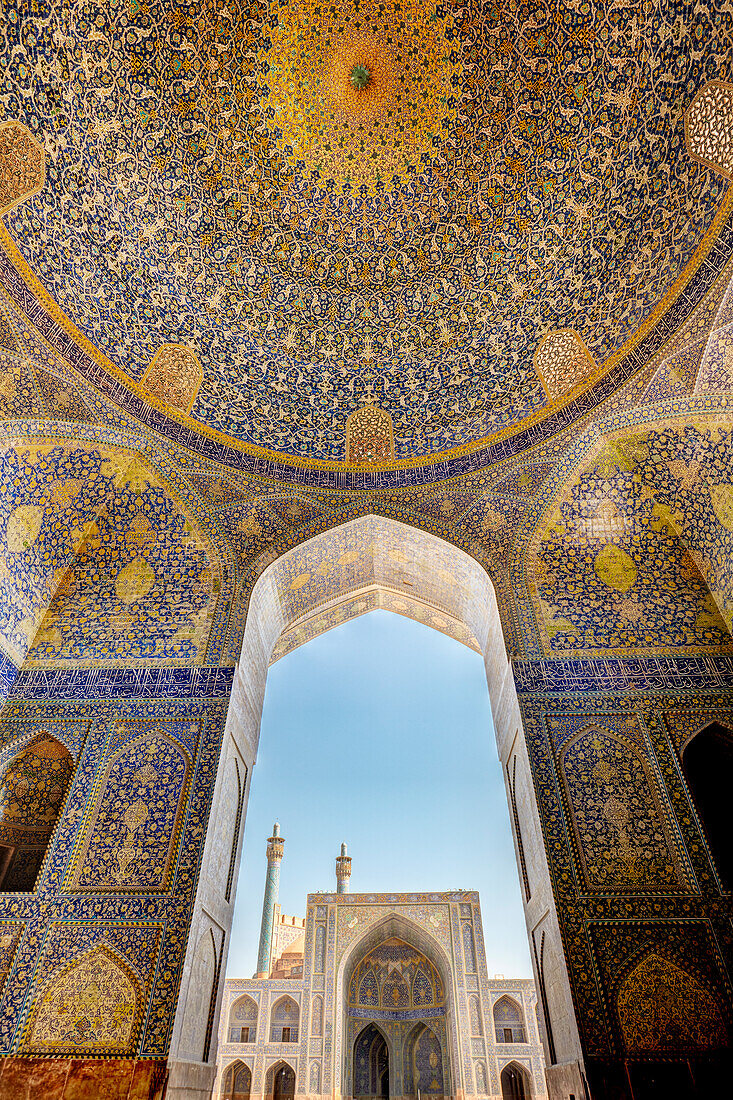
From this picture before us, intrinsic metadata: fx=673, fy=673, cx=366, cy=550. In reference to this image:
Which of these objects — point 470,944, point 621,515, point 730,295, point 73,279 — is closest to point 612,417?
point 621,515

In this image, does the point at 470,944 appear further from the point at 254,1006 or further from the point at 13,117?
the point at 13,117

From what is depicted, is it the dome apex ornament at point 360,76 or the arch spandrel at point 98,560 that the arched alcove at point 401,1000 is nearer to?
the arch spandrel at point 98,560

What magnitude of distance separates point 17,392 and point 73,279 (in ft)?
3.95

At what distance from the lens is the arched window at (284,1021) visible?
1859 cm

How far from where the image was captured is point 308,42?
21.7ft

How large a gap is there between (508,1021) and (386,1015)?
10.5ft

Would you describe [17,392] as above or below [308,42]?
below

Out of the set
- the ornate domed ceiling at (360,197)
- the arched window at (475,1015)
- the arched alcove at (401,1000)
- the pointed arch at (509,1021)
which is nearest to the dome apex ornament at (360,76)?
the ornate domed ceiling at (360,197)

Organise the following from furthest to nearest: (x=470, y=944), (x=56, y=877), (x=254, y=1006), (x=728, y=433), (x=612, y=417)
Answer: (x=254, y=1006) < (x=470, y=944) < (x=612, y=417) < (x=728, y=433) < (x=56, y=877)

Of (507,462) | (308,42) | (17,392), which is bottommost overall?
(17,392)

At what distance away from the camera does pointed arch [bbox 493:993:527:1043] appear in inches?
687

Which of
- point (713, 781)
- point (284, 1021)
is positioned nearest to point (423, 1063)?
point (284, 1021)

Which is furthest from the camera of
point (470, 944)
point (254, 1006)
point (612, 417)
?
point (254, 1006)

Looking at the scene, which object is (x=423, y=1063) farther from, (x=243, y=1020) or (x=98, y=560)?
(x=98, y=560)
